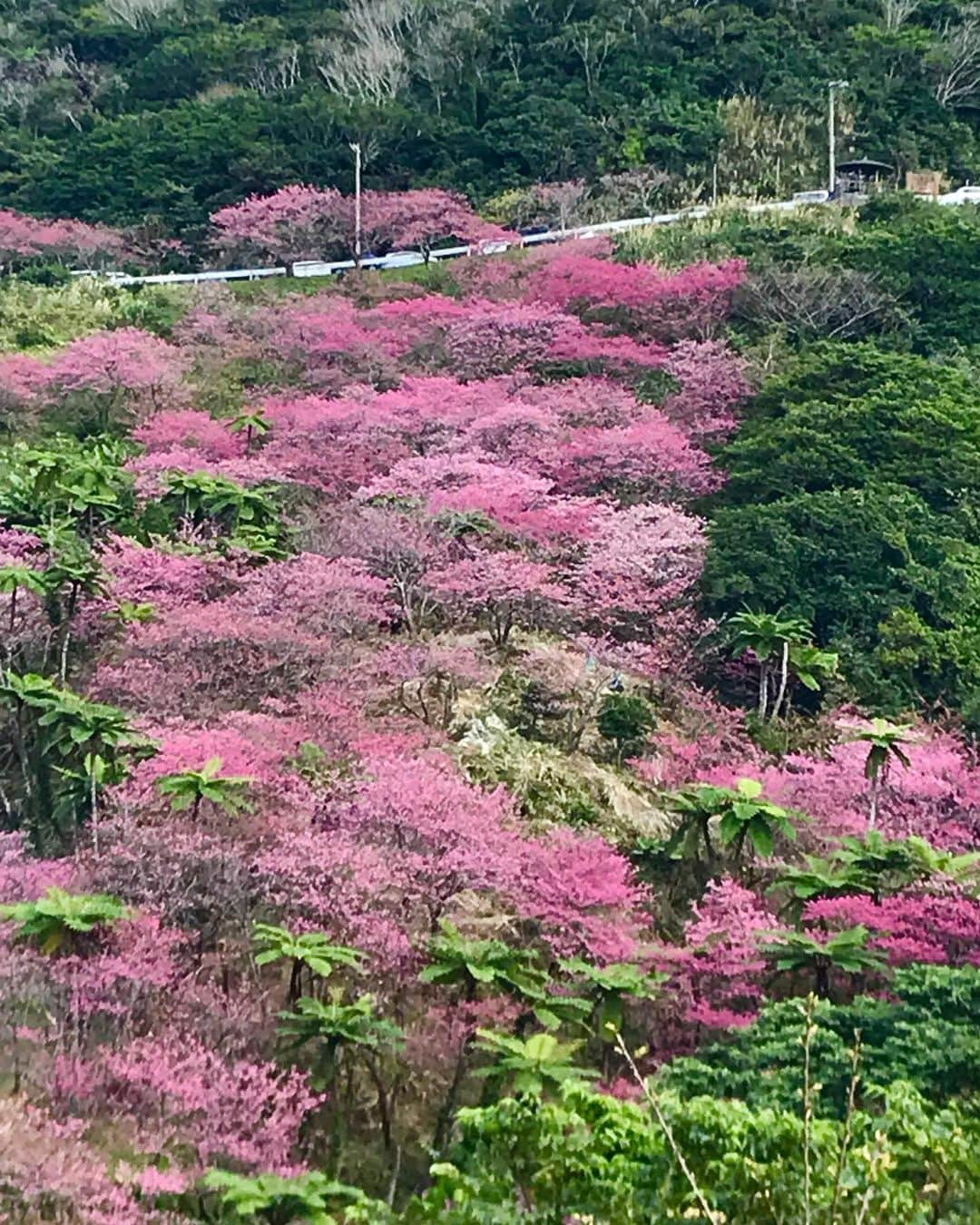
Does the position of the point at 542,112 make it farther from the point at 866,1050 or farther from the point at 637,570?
the point at 866,1050

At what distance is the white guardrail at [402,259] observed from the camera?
125 ft

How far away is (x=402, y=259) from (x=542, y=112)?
28.3 feet

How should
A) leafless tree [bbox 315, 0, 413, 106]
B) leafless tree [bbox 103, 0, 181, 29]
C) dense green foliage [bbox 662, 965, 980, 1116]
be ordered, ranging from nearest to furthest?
dense green foliage [bbox 662, 965, 980, 1116] → leafless tree [bbox 315, 0, 413, 106] → leafless tree [bbox 103, 0, 181, 29]

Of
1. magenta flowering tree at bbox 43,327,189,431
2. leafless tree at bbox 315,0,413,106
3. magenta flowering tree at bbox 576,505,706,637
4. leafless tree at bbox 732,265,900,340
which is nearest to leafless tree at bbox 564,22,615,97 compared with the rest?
leafless tree at bbox 315,0,413,106

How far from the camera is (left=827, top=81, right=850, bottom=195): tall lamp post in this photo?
4025 centimetres

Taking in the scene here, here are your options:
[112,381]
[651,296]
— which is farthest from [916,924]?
[112,381]

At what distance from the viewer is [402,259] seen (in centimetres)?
4059

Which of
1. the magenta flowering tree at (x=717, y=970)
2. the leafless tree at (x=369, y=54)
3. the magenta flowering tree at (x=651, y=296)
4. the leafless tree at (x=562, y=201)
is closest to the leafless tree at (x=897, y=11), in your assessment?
the leafless tree at (x=562, y=201)

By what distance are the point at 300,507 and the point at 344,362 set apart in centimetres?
723

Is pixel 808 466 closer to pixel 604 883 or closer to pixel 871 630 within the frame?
pixel 871 630

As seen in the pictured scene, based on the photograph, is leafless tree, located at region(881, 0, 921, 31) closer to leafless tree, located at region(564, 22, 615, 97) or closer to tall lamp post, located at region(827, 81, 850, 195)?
tall lamp post, located at region(827, 81, 850, 195)

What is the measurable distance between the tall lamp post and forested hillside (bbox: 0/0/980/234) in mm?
542

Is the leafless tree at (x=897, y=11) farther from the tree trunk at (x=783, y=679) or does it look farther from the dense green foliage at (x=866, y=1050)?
the dense green foliage at (x=866, y=1050)

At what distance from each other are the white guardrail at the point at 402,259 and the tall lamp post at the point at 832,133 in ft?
4.73
